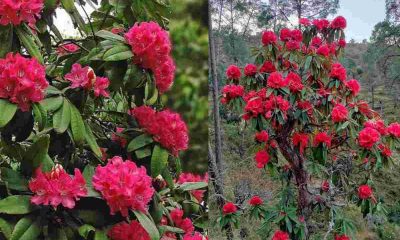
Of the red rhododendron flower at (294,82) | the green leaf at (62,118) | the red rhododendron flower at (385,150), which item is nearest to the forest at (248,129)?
the red rhododendron flower at (385,150)

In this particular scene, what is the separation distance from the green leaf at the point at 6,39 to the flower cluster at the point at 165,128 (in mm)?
285

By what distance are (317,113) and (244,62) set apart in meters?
0.35

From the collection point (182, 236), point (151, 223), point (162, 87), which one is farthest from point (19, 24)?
point (182, 236)

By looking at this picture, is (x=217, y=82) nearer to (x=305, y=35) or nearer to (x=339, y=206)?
(x=305, y=35)

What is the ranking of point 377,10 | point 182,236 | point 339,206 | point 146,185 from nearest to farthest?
point 146,185 < point 182,236 < point 377,10 < point 339,206

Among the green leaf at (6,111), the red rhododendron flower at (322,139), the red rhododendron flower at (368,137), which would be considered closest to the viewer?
the green leaf at (6,111)

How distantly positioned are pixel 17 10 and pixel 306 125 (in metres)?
1.17

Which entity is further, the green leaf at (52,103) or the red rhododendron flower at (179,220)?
the red rhododendron flower at (179,220)

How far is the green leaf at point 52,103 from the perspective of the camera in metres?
0.85

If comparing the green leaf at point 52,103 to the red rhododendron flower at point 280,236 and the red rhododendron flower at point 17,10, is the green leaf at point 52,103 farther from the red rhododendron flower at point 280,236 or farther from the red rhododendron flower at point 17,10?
the red rhododendron flower at point 280,236

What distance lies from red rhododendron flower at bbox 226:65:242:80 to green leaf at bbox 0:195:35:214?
3.73ft

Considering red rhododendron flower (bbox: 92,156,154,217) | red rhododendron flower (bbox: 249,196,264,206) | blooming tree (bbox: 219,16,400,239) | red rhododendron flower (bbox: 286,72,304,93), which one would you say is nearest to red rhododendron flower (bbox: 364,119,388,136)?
blooming tree (bbox: 219,16,400,239)

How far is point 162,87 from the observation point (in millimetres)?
1041

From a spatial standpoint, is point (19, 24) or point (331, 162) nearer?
point (19, 24)
